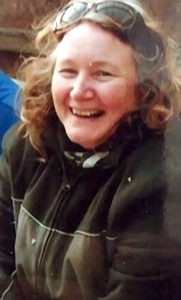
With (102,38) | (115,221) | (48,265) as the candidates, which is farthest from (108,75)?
(48,265)

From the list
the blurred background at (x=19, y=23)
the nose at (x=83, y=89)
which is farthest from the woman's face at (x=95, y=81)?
the blurred background at (x=19, y=23)

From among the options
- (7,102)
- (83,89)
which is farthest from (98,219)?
(7,102)

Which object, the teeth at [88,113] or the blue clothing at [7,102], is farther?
the blue clothing at [7,102]

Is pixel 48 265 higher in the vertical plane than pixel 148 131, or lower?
lower

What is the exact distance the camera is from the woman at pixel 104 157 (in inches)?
42.5

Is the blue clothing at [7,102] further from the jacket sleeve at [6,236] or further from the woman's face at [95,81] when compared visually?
the woman's face at [95,81]

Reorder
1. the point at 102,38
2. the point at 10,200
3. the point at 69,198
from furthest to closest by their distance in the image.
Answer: the point at 10,200
the point at 69,198
the point at 102,38

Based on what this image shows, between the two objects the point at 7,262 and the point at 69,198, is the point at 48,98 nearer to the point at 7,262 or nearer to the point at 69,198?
the point at 69,198

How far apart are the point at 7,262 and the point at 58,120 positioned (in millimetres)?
268

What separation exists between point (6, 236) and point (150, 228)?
1.05 ft

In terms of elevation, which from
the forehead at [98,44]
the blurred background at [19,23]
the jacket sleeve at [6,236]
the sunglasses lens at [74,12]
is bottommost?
the jacket sleeve at [6,236]

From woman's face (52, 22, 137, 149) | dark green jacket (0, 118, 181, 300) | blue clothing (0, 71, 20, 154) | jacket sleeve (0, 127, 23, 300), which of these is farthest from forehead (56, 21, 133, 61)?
blue clothing (0, 71, 20, 154)

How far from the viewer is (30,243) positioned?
3.99 feet

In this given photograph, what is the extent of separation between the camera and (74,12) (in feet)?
3.68
